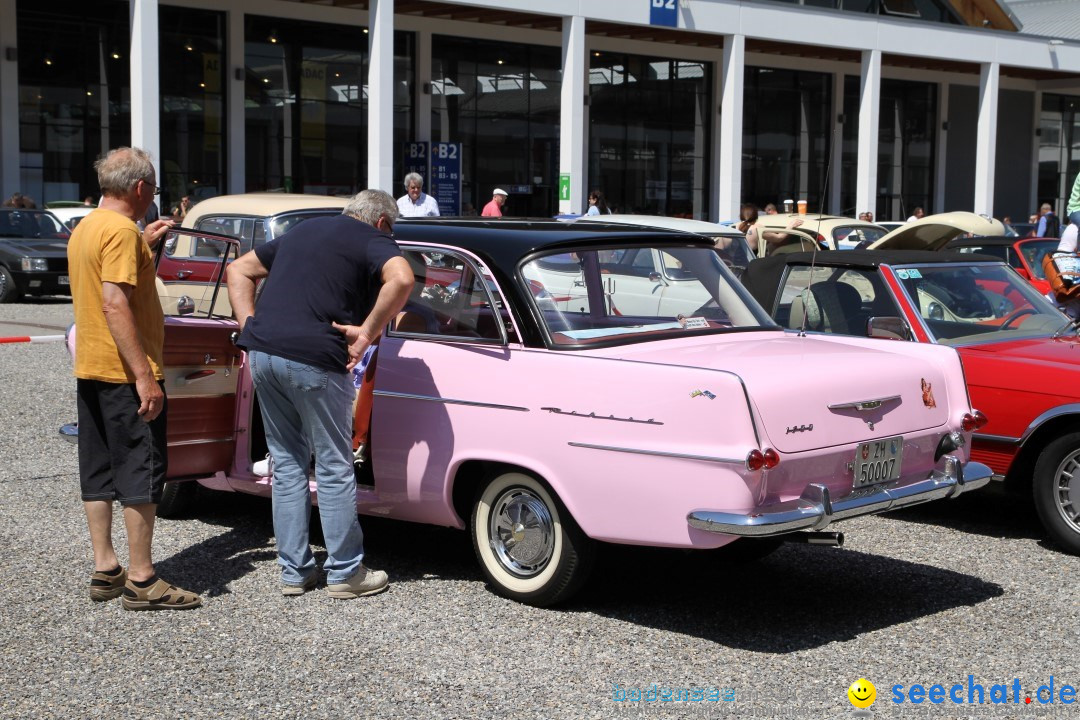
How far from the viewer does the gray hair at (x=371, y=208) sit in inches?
228

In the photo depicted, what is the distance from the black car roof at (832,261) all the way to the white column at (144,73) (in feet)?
63.0

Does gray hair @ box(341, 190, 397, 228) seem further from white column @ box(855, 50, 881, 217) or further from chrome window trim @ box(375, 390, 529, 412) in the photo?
white column @ box(855, 50, 881, 217)

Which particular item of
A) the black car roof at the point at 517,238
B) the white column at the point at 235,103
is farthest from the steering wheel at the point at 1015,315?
the white column at the point at 235,103

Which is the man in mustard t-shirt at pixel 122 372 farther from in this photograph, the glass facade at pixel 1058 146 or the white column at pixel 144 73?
the glass facade at pixel 1058 146

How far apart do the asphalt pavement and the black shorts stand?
53 cm

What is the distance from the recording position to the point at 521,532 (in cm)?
564

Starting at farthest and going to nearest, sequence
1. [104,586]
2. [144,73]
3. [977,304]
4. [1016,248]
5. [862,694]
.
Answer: [144,73] < [1016,248] < [977,304] < [104,586] < [862,694]

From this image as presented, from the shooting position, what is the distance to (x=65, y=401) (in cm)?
1109

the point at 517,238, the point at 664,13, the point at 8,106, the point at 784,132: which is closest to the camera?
the point at 517,238

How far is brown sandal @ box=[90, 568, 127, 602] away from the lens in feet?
18.6

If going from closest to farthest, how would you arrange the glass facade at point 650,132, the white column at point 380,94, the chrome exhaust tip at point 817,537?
the chrome exhaust tip at point 817,537 → the white column at point 380,94 → the glass facade at point 650,132

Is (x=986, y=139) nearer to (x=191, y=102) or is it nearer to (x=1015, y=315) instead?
(x=191, y=102)

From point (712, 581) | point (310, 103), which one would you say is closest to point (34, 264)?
point (310, 103)

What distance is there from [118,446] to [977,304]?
17.1 ft
